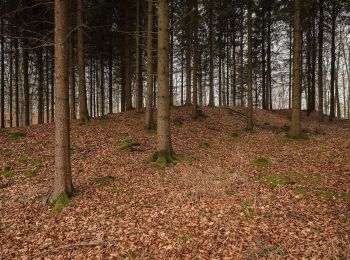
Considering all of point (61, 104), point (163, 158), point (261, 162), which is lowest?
point (261, 162)

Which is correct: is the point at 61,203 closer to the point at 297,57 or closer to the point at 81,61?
the point at 81,61

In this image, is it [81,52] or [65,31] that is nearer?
[65,31]

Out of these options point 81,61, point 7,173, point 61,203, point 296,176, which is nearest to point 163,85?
point 61,203

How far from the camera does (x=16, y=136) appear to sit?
1529 centimetres

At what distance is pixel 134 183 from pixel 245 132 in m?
9.78

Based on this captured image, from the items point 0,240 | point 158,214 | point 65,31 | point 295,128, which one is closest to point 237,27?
point 295,128

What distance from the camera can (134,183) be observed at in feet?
31.0

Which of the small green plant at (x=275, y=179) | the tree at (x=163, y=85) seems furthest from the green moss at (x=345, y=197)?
the tree at (x=163, y=85)

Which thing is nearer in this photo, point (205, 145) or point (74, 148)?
point (74, 148)

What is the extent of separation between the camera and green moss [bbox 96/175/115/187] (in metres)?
9.39

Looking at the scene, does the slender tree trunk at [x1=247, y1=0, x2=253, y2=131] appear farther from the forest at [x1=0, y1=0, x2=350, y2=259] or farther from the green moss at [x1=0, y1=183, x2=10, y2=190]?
the green moss at [x1=0, y1=183, x2=10, y2=190]

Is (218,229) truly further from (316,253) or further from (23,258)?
(23,258)

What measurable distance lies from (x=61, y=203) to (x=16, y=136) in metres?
8.93

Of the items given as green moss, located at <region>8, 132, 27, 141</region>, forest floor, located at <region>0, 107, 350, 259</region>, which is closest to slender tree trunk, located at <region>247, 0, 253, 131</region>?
forest floor, located at <region>0, 107, 350, 259</region>
